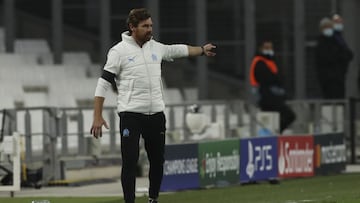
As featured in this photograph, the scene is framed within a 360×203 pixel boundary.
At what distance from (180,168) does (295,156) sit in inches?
120

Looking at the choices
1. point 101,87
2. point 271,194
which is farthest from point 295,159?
point 101,87

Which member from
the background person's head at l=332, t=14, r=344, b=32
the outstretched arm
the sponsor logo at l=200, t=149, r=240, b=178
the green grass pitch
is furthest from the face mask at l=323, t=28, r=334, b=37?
the outstretched arm

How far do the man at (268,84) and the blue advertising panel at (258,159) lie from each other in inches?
125

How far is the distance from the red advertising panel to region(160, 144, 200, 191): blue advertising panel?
2133 mm

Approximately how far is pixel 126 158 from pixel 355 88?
1461 centimetres

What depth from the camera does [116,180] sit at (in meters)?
18.8

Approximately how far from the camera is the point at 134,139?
11727mm

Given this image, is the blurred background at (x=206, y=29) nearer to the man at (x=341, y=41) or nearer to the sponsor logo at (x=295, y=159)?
the man at (x=341, y=41)

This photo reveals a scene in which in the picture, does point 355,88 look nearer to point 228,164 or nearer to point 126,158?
point 228,164

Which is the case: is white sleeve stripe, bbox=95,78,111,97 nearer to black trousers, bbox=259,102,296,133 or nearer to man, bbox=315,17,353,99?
black trousers, bbox=259,102,296,133

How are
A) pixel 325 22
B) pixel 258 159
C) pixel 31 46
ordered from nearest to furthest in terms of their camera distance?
pixel 258 159 → pixel 325 22 → pixel 31 46

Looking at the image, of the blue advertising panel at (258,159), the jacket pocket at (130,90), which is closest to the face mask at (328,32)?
the blue advertising panel at (258,159)

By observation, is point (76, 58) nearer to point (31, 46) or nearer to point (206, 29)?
point (31, 46)

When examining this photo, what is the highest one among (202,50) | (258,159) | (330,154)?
(202,50)
